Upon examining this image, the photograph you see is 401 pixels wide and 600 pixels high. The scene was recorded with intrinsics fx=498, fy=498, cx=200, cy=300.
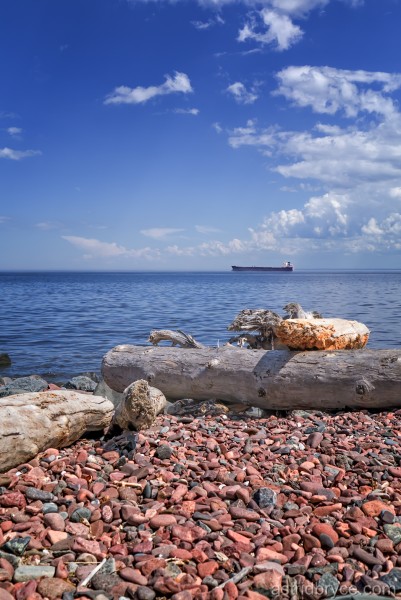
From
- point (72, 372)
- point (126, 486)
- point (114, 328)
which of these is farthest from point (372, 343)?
point (126, 486)

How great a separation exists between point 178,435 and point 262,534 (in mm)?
2524

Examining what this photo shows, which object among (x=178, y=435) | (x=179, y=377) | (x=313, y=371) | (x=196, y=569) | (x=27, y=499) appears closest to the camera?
(x=196, y=569)

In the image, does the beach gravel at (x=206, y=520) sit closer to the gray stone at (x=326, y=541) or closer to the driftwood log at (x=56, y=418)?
the gray stone at (x=326, y=541)

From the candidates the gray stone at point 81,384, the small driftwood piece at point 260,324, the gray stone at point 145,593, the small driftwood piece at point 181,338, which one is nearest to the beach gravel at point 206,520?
the gray stone at point 145,593

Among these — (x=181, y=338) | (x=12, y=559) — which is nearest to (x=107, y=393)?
(x=181, y=338)

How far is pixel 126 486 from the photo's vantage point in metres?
4.97

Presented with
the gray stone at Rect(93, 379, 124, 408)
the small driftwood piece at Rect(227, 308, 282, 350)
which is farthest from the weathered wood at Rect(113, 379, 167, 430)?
the small driftwood piece at Rect(227, 308, 282, 350)

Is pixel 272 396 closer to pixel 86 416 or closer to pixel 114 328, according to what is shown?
pixel 86 416

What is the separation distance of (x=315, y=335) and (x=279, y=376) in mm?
937

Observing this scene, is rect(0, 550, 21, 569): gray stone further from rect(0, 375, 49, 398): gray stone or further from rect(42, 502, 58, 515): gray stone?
rect(0, 375, 49, 398): gray stone

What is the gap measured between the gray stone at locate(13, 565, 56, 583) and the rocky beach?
1cm

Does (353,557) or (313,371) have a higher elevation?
(313,371)

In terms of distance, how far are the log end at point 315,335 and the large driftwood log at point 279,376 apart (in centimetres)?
18

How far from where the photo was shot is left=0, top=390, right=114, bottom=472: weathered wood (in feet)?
18.1
